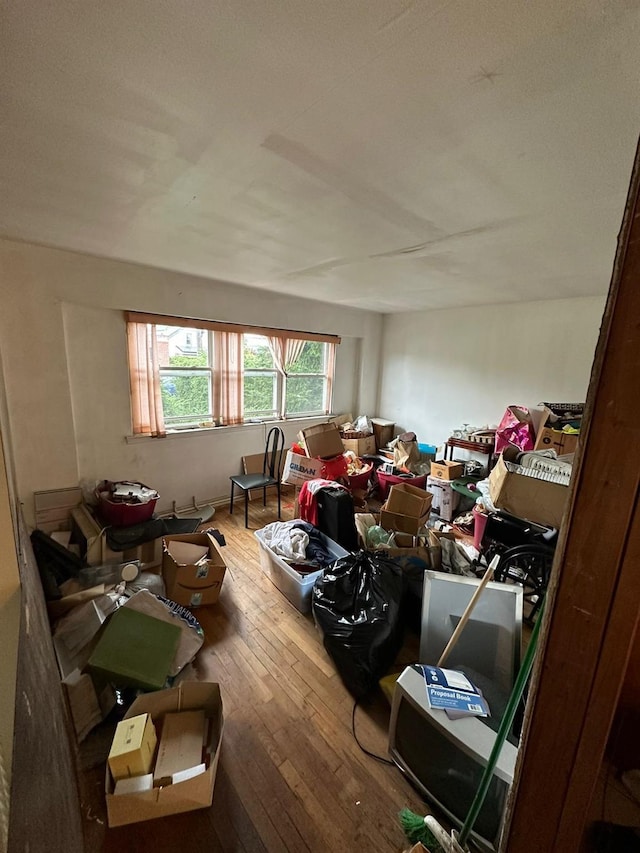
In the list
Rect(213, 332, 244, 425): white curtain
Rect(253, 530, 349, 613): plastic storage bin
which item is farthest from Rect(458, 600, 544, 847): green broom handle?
Rect(213, 332, 244, 425): white curtain

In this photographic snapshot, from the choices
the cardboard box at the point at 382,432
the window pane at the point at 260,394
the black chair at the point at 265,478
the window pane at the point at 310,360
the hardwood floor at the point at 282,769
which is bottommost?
Answer: the hardwood floor at the point at 282,769

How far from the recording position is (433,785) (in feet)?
4.21

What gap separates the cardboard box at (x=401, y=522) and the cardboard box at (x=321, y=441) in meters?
1.05

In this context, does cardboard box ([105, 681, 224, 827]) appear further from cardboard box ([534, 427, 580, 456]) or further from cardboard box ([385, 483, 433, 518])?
cardboard box ([534, 427, 580, 456])

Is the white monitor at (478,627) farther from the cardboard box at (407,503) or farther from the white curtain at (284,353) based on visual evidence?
the white curtain at (284,353)

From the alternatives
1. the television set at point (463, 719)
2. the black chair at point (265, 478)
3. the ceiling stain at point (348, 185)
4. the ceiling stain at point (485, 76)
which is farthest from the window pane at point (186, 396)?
the ceiling stain at point (485, 76)

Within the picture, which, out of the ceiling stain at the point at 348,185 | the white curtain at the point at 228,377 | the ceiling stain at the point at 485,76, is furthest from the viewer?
the white curtain at the point at 228,377

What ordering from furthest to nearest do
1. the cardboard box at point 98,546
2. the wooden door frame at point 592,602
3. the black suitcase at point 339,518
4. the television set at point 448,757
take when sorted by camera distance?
the black suitcase at point 339,518 → the cardboard box at point 98,546 → the television set at point 448,757 → the wooden door frame at point 592,602

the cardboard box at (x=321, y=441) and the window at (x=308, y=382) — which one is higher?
the window at (x=308, y=382)

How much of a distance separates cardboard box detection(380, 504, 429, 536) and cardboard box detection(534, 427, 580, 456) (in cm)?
130

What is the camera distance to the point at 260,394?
418 centimetres

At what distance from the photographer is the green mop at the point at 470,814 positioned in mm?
913

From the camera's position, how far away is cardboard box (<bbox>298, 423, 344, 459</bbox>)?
12.2 feet

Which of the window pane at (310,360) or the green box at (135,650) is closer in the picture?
the green box at (135,650)
